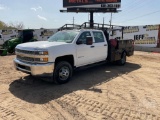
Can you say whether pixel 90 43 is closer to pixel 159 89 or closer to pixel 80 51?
pixel 80 51

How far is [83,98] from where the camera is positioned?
5398mm

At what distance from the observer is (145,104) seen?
5.05 m

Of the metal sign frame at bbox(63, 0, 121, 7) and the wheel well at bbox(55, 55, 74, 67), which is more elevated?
the metal sign frame at bbox(63, 0, 121, 7)

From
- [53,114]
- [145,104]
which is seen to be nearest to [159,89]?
[145,104]

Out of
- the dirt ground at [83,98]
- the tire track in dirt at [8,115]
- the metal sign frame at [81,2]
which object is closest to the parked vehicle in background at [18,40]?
the dirt ground at [83,98]

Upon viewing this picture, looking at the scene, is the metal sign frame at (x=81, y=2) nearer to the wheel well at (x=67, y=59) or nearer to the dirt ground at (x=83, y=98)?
the dirt ground at (x=83, y=98)

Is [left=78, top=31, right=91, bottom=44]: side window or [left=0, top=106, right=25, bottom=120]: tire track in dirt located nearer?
[left=0, top=106, right=25, bottom=120]: tire track in dirt

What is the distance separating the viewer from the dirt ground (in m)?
4.44

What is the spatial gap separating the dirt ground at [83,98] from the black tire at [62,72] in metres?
0.21

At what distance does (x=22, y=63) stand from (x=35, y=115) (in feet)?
8.12

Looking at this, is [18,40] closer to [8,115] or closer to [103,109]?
[8,115]

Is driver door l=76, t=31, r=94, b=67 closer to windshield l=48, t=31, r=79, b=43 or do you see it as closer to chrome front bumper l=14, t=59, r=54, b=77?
windshield l=48, t=31, r=79, b=43

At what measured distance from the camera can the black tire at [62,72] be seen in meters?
6.36

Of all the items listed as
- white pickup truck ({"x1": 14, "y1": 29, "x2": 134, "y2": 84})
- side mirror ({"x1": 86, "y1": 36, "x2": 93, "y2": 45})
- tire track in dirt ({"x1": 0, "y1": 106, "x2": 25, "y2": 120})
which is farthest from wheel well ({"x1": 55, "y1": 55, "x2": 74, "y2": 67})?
tire track in dirt ({"x1": 0, "y1": 106, "x2": 25, "y2": 120})
